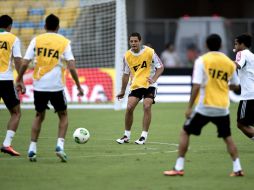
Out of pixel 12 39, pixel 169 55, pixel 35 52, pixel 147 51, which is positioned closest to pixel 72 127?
pixel 147 51

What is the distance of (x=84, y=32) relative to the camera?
29.9 m

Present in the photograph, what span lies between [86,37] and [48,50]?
55.4ft

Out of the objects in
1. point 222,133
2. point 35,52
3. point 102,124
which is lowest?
point 102,124

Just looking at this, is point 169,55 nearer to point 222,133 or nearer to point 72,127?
point 72,127

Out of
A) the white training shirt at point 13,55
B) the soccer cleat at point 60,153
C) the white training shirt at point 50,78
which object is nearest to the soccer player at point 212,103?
the soccer cleat at point 60,153

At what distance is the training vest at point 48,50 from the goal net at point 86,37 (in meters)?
14.0

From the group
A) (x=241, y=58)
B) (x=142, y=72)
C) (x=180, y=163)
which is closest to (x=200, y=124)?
(x=180, y=163)

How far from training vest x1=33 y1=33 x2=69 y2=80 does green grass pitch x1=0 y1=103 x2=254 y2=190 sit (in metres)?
1.48

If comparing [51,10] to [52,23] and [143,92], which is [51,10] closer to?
[143,92]

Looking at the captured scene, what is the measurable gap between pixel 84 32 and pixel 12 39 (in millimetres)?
15448

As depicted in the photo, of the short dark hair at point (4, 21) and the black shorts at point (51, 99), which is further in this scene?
the short dark hair at point (4, 21)

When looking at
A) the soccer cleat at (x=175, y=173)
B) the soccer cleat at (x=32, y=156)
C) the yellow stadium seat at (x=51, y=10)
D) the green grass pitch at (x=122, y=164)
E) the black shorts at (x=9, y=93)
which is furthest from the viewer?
the yellow stadium seat at (x=51, y=10)

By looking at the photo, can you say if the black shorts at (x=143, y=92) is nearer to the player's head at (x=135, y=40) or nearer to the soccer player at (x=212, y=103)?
the player's head at (x=135, y=40)

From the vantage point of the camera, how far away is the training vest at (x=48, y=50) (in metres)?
13.0
